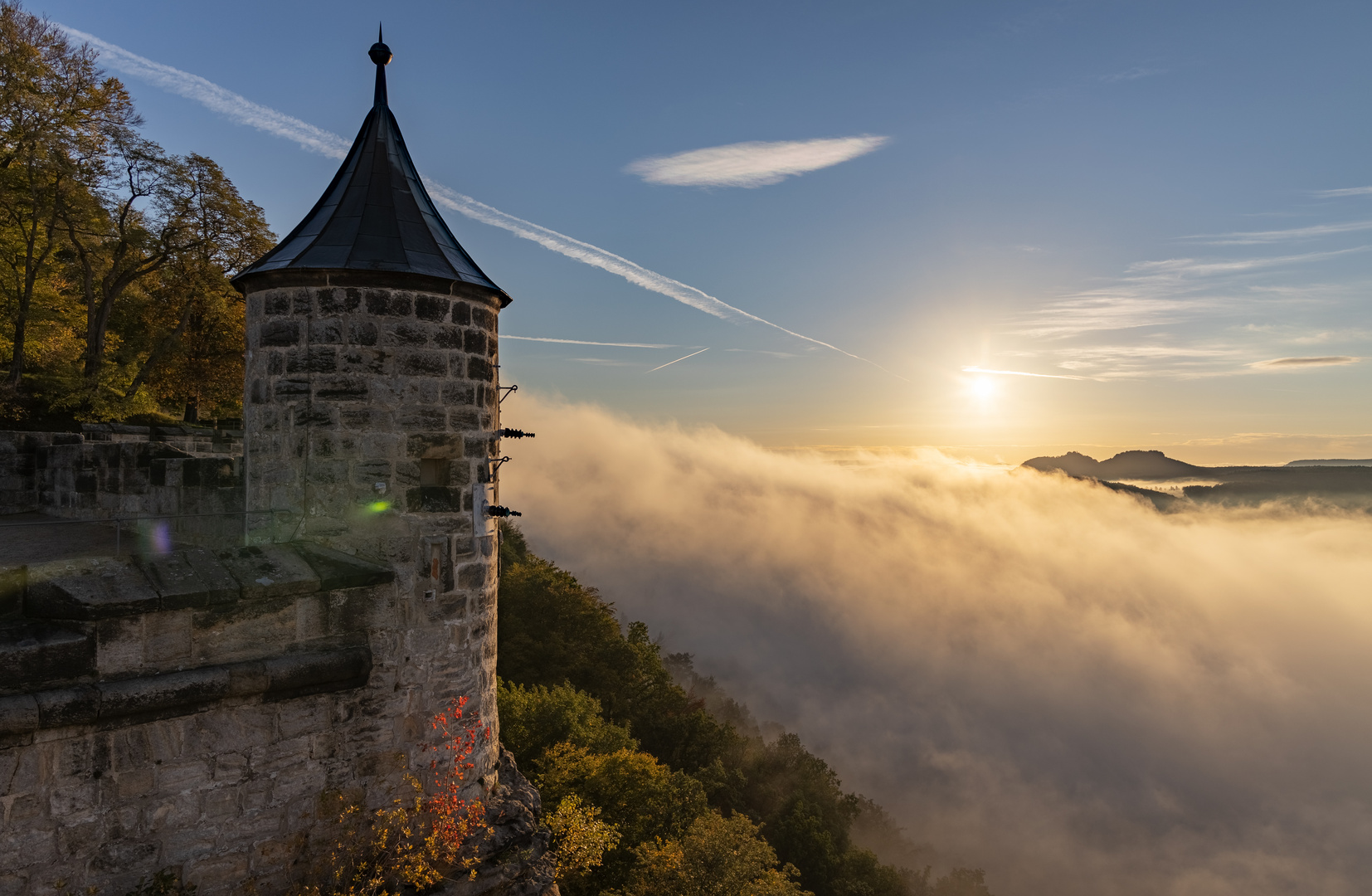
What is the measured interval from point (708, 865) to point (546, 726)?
6.39m

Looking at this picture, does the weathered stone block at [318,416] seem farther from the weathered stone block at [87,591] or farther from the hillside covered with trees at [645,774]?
the hillside covered with trees at [645,774]

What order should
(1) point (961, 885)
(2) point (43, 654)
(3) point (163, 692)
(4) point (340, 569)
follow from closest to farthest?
(2) point (43, 654) < (3) point (163, 692) < (4) point (340, 569) < (1) point (961, 885)

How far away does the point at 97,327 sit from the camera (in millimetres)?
24672

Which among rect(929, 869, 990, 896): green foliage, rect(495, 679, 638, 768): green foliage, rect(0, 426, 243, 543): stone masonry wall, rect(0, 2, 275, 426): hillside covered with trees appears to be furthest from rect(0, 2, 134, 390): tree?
rect(929, 869, 990, 896): green foliage

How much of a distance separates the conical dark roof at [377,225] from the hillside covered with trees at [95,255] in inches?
826

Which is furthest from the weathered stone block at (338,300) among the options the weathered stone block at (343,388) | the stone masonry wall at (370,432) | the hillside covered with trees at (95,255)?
the hillside covered with trees at (95,255)

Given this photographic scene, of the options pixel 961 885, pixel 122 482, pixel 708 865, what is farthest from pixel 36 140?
pixel 961 885

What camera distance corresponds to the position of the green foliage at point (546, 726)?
65.6 ft

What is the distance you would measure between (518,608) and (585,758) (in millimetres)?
19530

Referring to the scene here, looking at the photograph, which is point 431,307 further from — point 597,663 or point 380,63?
point 597,663

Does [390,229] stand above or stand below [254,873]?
above

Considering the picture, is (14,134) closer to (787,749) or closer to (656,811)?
(656,811)

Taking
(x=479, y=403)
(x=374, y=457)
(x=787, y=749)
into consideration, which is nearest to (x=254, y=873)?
(x=374, y=457)

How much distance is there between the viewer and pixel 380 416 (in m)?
7.31
